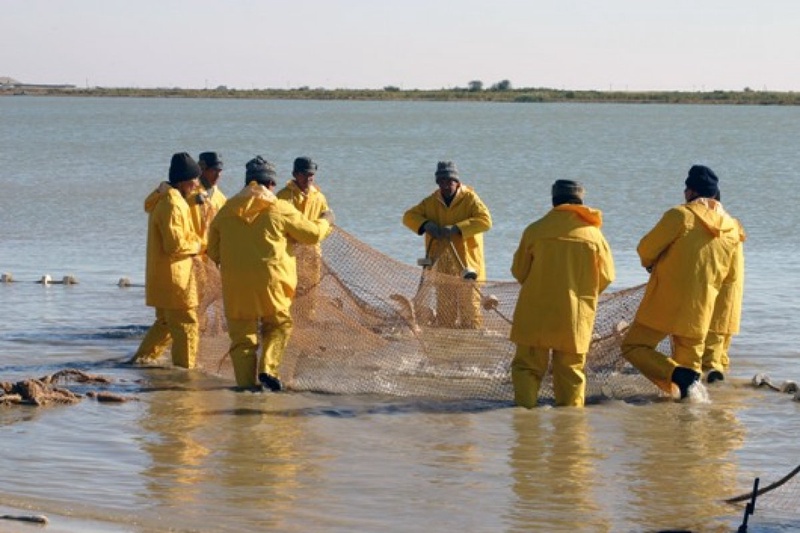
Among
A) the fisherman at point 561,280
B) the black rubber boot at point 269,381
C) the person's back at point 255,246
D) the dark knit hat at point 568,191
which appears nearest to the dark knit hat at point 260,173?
the person's back at point 255,246

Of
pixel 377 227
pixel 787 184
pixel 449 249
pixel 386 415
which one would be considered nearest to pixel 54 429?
Answer: pixel 386 415

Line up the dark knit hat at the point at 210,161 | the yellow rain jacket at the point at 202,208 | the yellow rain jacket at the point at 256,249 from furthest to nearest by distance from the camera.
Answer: the dark knit hat at the point at 210,161
the yellow rain jacket at the point at 202,208
the yellow rain jacket at the point at 256,249

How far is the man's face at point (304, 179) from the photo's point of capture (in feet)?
45.9

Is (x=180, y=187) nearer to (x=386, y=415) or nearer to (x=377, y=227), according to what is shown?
(x=386, y=415)

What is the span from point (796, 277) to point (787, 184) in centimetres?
1966

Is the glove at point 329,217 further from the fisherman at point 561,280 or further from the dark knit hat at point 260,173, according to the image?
the fisherman at point 561,280

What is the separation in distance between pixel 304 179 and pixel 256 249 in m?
2.63

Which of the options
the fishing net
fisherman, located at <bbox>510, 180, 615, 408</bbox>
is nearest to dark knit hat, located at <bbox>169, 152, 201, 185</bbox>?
the fishing net

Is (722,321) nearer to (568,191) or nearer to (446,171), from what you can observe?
(568,191)

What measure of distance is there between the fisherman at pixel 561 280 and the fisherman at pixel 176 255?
2665 mm

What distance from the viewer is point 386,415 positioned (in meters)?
11.4

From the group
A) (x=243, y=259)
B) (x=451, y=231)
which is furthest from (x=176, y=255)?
(x=451, y=231)

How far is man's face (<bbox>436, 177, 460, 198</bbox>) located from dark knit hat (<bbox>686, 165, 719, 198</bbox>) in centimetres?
283

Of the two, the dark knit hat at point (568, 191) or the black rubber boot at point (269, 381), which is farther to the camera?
the black rubber boot at point (269, 381)
